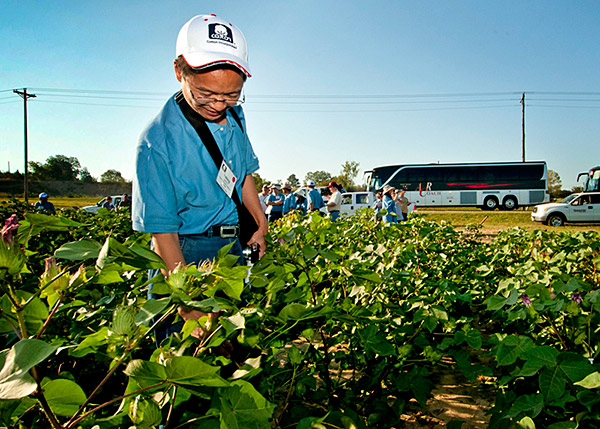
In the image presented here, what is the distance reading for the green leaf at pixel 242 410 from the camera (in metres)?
0.58

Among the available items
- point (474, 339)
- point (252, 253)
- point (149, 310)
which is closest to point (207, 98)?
point (252, 253)

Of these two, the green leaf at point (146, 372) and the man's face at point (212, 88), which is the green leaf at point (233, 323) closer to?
the green leaf at point (146, 372)

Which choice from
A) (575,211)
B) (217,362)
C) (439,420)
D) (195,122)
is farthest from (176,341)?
(575,211)

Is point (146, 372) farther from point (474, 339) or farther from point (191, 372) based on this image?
point (474, 339)

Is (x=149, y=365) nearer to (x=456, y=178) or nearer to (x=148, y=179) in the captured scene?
(x=148, y=179)

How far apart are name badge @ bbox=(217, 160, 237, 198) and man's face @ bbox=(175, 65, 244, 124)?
229mm

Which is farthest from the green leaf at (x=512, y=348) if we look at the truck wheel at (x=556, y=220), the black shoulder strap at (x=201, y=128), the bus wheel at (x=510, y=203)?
the bus wheel at (x=510, y=203)

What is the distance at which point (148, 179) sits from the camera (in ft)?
4.41

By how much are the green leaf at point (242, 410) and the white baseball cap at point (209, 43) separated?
40.5 inches

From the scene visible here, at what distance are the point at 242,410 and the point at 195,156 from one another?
3.59ft

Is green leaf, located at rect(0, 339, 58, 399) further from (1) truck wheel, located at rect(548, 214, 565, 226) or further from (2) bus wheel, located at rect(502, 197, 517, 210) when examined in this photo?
(2) bus wheel, located at rect(502, 197, 517, 210)

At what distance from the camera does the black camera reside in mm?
1576

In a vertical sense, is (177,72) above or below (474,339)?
above

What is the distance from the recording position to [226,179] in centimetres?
158
